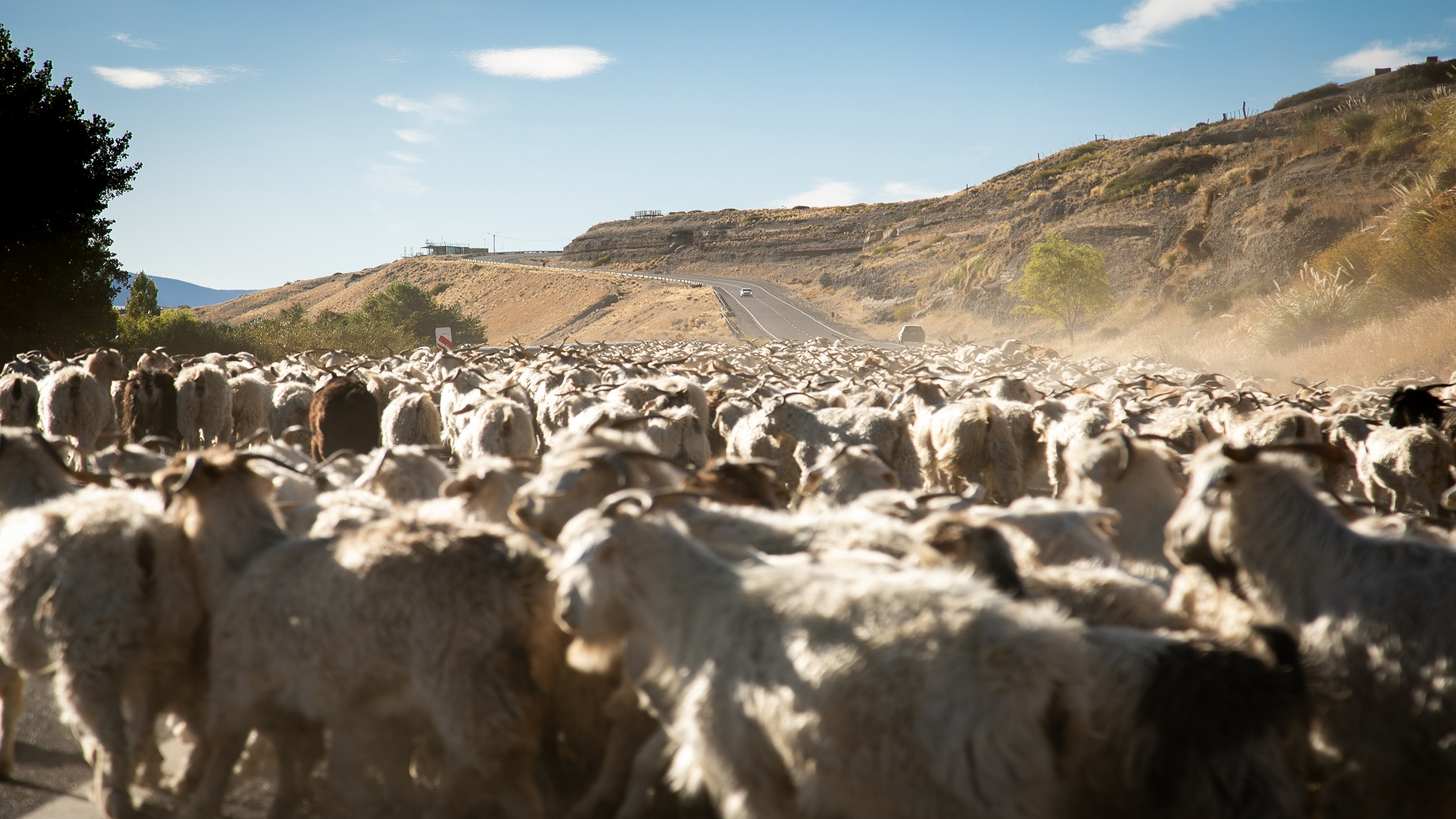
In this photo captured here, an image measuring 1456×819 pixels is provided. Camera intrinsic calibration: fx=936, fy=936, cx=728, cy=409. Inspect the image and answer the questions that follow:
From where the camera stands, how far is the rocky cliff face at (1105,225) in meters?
42.0

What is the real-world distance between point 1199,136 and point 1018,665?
92.0 m

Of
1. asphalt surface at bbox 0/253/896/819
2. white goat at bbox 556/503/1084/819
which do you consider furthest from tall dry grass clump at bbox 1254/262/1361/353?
asphalt surface at bbox 0/253/896/819

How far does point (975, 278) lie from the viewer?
70.4 metres

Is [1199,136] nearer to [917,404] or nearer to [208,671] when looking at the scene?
[917,404]

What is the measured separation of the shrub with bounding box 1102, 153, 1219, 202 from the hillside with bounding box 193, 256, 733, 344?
3019cm

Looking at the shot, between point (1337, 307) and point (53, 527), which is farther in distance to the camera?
point (1337, 307)

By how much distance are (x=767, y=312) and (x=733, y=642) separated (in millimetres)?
78666

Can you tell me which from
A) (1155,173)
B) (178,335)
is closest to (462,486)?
(178,335)

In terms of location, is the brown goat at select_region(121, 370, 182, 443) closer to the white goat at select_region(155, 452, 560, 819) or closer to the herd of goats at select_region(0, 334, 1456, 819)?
the herd of goats at select_region(0, 334, 1456, 819)

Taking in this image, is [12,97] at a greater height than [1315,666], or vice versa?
[12,97]

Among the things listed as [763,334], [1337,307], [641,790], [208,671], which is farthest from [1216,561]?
[763,334]

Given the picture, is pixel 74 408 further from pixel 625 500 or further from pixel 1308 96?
pixel 1308 96

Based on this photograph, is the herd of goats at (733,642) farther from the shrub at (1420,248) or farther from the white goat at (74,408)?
the shrub at (1420,248)

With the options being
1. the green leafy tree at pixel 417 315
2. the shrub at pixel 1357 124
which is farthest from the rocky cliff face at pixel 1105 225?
the green leafy tree at pixel 417 315
